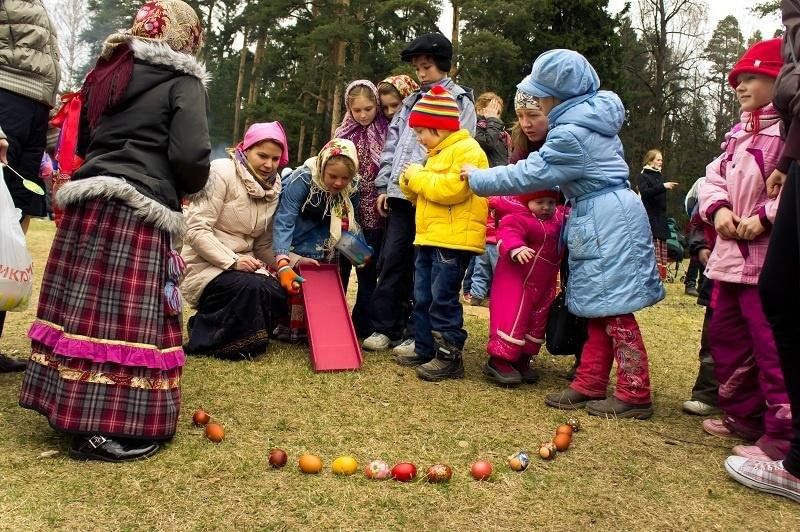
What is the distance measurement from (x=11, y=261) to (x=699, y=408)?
357cm

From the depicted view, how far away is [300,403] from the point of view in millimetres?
3654

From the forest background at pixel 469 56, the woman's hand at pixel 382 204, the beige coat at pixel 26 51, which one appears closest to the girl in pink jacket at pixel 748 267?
the woman's hand at pixel 382 204

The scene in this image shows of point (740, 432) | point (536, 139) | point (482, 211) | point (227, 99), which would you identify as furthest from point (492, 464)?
point (227, 99)

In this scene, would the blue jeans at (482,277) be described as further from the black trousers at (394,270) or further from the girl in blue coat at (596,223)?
the girl in blue coat at (596,223)

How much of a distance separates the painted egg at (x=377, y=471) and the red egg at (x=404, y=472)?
1.1 inches

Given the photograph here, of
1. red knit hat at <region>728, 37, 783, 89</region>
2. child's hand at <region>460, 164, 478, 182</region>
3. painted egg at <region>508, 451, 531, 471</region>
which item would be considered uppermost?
red knit hat at <region>728, 37, 783, 89</region>

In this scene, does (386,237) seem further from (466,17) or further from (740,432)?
(466,17)

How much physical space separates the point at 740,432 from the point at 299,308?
2.94m

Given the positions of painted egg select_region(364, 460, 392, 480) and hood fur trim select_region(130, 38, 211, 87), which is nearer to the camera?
painted egg select_region(364, 460, 392, 480)

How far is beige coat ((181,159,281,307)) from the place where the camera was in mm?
4445

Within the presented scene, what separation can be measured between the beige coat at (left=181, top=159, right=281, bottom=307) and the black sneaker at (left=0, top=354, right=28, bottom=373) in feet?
3.40

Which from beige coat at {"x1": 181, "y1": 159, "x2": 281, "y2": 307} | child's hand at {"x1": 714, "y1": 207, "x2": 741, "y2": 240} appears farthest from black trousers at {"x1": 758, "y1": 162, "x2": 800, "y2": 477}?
beige coat at {"x1": 181, "y1": 159, "x2": 281, "y2": 307}

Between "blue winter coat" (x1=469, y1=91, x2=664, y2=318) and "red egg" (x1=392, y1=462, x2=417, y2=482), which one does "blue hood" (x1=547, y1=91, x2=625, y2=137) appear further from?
"red egg" (x1=392, y1=462, x2=417, y2=482)

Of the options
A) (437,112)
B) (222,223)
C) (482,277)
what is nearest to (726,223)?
(437,112)
